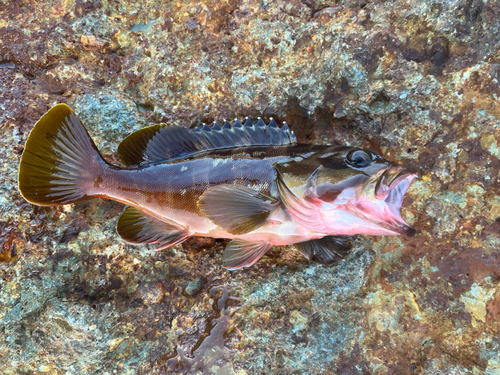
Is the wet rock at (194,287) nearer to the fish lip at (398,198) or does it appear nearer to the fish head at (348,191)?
the fish head at (348,191)

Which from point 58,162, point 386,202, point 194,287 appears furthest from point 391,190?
point 58,162

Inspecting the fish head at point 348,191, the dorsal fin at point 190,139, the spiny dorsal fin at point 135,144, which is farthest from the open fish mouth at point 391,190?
the spiny dorsal fin at point 135,144

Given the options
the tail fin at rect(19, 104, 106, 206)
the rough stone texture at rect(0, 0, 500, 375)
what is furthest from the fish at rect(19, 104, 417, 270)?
the rough stone texture at rect(0, 0, 500, 375)

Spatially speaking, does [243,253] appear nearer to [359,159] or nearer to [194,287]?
[194,287]

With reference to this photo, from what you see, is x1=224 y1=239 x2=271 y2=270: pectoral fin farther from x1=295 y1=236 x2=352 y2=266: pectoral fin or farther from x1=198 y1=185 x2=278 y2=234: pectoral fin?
x1=295 y1=236 x2=352 y2=266: pectoral fin

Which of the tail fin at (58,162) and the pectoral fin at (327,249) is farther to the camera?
the pectoral fin at (327,249)

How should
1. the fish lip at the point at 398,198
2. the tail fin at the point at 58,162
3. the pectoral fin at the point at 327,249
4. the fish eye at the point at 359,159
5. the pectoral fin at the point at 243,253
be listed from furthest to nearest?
1. the pectoral fin at the point at 327,249
2. the pectoral fin at the point at 243,253
3. the tail fin at the point at 58,162
4. the fish eye at the point at 359,159
5. the fish lip at the point at 398,198

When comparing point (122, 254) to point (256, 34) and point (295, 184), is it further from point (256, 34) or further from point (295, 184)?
point (256, 34)
